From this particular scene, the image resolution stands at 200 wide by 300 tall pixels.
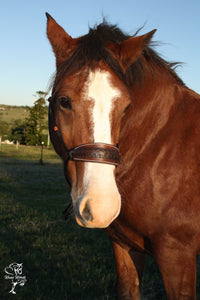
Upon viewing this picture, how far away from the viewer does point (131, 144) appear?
7.43 feet

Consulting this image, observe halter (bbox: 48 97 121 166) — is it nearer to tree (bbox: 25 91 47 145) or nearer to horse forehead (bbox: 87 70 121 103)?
horse forehead (bbox: 87 70 121 103)

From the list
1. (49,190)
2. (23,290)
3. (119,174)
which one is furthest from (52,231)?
(49,190)

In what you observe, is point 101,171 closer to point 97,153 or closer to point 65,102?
point 97,153

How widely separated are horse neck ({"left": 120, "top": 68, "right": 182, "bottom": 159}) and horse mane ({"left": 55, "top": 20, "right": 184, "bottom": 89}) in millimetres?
125

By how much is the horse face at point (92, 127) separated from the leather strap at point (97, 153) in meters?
0.03

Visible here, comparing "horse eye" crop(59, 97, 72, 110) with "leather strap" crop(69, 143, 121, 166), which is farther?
"horse eye" crop(59, 97, 72, 110)

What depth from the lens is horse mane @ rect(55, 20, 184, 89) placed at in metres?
1.96

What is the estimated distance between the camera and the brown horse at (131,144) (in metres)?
1.78

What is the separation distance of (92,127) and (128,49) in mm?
792

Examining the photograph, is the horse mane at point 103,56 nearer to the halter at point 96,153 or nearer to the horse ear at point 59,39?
the horse ear at point 59,39

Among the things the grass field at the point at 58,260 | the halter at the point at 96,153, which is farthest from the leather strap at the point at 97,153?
the grass field at the point at 58,260

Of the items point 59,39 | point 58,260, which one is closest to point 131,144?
point 59,39

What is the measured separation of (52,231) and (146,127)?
445 cm

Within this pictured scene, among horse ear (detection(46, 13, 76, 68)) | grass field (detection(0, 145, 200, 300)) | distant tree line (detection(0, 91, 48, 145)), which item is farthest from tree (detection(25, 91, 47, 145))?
horse ear (detection(46, 13, 76, 68))
